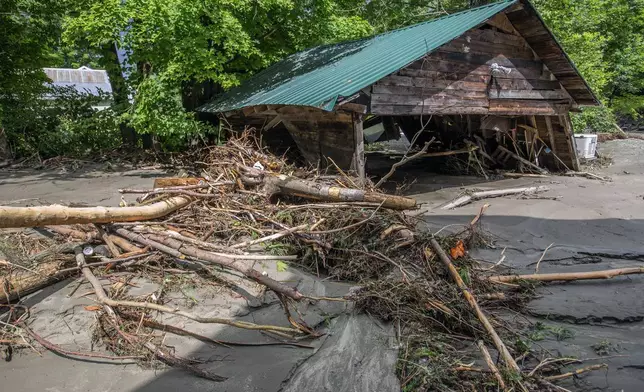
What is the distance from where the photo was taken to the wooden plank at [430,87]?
759 cm

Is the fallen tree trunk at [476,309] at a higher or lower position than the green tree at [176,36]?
lower

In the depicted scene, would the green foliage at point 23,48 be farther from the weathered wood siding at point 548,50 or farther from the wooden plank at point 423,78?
the weathered wood siding at point 548,50

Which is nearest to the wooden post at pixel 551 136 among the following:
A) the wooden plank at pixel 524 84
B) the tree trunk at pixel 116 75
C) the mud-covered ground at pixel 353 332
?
the wooden plank at pixel 524 84

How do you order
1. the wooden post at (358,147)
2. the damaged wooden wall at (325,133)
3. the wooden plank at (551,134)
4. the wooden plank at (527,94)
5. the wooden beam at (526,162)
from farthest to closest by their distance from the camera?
the wooden beam at (526,162), the wooden plank at (551,134), the wooden plank at (527,94), the damaged wooden wall at (325,133), the wooden post at (358,147)

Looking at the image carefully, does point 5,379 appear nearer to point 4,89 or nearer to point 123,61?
point 123,61

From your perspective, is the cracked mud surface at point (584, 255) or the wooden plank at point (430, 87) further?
the wooden plank at point (430, 87)

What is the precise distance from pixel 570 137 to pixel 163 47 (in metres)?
10.7

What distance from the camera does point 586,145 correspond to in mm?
13320

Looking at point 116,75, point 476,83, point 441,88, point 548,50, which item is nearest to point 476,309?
point 441,88

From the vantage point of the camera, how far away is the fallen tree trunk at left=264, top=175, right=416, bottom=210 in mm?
5195

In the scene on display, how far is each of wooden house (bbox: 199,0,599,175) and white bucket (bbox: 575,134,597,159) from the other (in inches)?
88.6

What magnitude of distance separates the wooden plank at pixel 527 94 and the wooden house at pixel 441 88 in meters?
0.02

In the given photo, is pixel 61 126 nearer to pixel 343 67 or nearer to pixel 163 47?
pixel 163 47

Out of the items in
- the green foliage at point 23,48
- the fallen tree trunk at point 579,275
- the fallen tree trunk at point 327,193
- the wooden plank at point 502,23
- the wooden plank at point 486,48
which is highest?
the green foliage at point 23,48
